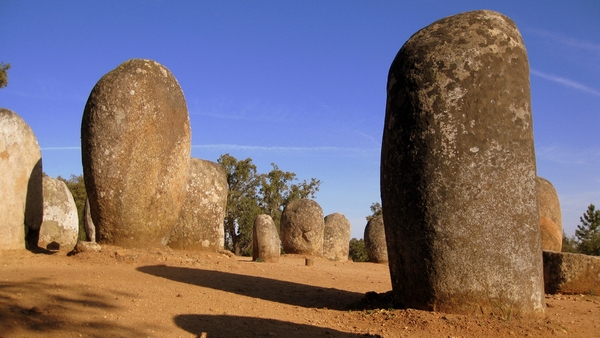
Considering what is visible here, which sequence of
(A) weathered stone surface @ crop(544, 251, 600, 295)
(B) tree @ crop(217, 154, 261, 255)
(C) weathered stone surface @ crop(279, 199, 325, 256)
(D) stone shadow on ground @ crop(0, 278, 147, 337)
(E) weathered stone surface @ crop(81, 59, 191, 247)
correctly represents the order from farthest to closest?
(B) tree @ crop(217, 154, 261, 255) < (C) weathered stone surface @ crop(279, 199, 325, 256) < (E) weathered stone surface @ crop(81, 59, 191, 247) < (A) weathered stone surface @ crop(544, 251, 600, 295) < (D) stone shadow on ground @ crop(0, 278, 147, 337)

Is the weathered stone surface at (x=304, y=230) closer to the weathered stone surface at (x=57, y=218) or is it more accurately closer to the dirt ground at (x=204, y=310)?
the weathered stone surface at (x=57, y=218)

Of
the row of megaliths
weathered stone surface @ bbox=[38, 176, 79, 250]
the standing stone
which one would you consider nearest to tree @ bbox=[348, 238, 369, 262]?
weathered stone surface @ bbox=[38, 176, 79, 250]

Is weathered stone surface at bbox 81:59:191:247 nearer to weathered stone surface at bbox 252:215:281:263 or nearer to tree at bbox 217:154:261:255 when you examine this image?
weathered stone surface at bbox 252:215:281:263

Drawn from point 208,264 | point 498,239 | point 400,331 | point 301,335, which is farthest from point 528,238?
point 208,264

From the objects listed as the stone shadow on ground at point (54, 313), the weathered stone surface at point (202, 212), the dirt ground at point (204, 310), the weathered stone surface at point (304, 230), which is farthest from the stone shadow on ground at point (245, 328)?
the weathered stone surface at point (304, 230)

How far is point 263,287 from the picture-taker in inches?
284

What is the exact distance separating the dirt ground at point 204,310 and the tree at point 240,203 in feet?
61.0

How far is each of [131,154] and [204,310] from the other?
14.2 ft

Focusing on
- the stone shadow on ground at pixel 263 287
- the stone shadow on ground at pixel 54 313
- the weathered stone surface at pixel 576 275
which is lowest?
the stone shadow on ground at pixel 54 313

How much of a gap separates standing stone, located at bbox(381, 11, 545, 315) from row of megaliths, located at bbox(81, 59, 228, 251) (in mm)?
5164

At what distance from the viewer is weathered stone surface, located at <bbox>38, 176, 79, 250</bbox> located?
13.1 meters

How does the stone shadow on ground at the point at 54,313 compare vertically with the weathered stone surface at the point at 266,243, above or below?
below

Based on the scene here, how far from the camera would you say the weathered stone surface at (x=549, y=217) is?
35.3ft

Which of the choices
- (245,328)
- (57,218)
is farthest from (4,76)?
(245,328)
